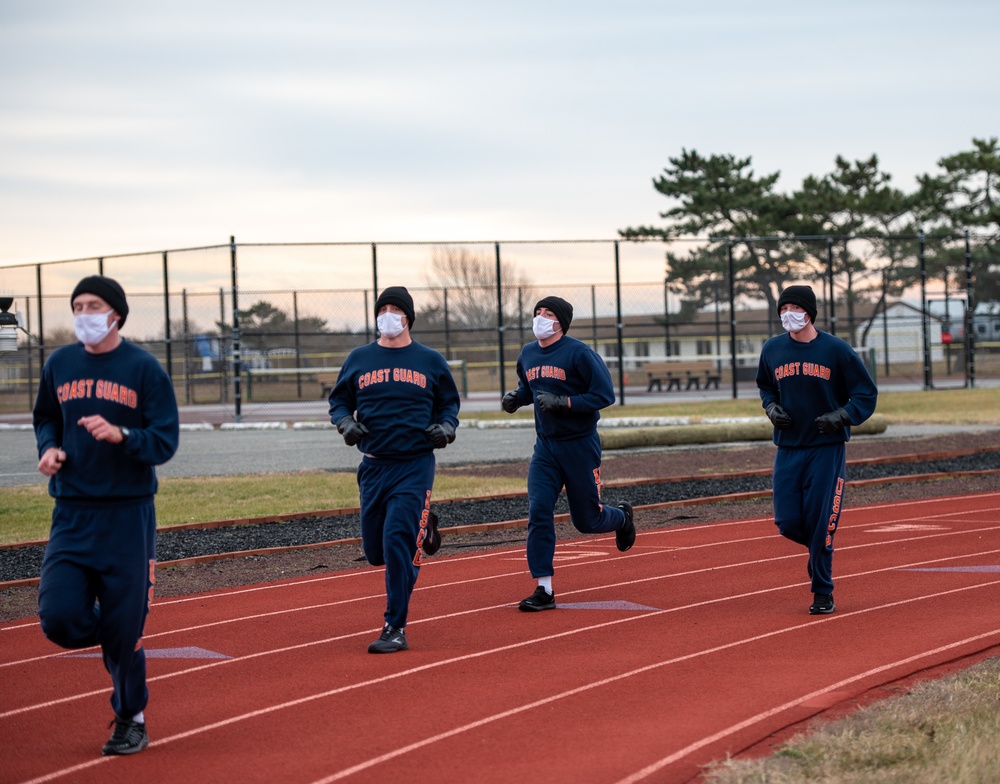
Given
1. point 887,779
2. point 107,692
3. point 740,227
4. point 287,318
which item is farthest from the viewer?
point 740,227

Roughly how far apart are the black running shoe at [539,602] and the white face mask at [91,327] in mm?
4033

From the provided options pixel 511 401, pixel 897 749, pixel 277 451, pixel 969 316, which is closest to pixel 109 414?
pixel 897 749

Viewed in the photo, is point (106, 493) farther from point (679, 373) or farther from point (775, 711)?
point (679, 373)

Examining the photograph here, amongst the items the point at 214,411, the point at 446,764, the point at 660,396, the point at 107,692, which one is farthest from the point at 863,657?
the point at 660,396

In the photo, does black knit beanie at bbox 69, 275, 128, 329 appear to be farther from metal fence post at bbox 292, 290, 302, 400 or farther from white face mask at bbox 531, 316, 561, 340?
metal fence post at bbox 292, 290, 302, 400

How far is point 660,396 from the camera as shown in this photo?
37.6 meters

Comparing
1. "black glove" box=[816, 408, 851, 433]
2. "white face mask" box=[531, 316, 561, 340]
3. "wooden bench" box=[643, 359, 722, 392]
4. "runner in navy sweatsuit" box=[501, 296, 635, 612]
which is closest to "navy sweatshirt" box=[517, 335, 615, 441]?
"runner in navy sweatsuit" box=[501, 296, 635, 612]

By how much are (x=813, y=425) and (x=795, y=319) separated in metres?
0.67

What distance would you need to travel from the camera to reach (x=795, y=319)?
8516 millimetres

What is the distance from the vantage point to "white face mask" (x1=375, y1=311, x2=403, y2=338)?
301 inches

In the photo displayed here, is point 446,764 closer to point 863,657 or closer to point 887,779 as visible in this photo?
point 887,779

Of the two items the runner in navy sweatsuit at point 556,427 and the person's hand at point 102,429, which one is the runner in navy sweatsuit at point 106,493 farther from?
the runner in navy sweatsuit at point 556,427

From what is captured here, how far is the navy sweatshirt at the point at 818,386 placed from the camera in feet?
27.7

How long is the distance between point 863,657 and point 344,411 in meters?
3.16
